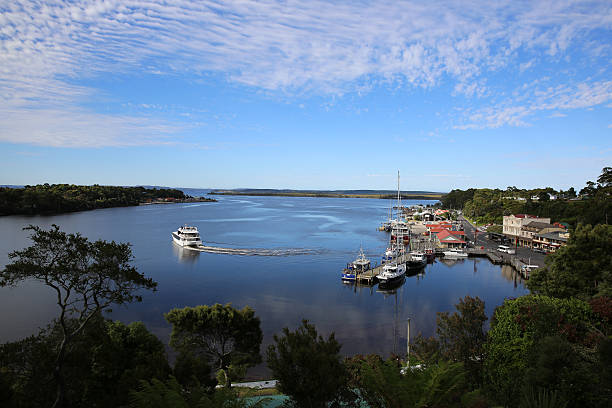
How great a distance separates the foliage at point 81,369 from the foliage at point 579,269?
16.9m

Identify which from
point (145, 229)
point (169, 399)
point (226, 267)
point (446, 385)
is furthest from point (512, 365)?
point (145, 229)

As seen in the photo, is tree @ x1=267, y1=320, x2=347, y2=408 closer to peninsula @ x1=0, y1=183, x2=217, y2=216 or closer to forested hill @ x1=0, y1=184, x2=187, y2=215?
forested hill @ x1=0, y1=184, x2=187, y2=215

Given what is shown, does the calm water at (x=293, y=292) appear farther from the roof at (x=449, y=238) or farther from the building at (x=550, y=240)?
the building at (x=550, y=240)

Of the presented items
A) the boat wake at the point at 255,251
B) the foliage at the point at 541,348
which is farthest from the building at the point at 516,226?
the foliage at the point at 541,348

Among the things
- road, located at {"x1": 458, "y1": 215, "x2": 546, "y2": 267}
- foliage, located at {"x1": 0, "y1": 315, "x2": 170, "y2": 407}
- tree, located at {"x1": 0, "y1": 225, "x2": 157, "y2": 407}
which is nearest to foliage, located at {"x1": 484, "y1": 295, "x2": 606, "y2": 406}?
foliage, located at {"x1": 0, "y1": 315, "x2": 170, "y2": 407}

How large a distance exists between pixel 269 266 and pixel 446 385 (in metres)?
26.9

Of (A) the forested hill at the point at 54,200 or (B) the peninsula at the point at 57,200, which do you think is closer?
(A) the forested hill at the point at 54,200

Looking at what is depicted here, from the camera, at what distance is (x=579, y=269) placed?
54.9 ft

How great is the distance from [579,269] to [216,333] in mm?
16482

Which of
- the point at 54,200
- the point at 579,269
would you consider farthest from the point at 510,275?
the point at 54,200

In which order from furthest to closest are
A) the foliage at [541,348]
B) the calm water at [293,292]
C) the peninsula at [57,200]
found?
the peninsula at [57,200] < the calm water at [293,292] < the foliage at [541,348]

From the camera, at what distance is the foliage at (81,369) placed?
6.11 meters

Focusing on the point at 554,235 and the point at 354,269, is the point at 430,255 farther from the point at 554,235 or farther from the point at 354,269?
the point at 554,235

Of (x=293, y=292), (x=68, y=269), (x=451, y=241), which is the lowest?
(x=293, y=292)
